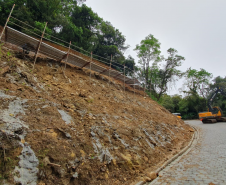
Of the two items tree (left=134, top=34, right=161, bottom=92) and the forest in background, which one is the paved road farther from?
tree (left=134, top=34, right=161, bottom=92)

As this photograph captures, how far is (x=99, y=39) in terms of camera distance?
21.9 m

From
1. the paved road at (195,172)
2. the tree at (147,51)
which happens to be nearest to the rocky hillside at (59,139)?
the paved road at (195,172)

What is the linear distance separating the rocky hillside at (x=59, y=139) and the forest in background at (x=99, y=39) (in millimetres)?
5183

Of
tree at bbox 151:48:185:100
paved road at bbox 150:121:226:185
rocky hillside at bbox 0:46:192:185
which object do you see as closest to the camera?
rocky hillside at bbox 0:46:192:185

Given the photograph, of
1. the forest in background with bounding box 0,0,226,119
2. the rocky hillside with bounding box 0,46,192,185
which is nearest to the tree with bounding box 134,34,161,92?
the forest in background with bounding box 0,0,226,119

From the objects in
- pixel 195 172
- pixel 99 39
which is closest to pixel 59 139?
pixel 195 172

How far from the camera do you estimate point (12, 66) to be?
20.3 feet

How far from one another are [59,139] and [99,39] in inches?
812

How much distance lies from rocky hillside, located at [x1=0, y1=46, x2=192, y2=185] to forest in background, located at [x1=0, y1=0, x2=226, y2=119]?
17.0 feet

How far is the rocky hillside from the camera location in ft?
9.80

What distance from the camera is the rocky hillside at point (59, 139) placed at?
2986mm

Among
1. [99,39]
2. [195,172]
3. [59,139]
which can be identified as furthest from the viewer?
[99,39]

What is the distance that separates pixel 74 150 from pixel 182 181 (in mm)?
3177

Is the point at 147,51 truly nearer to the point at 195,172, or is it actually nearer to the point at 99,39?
the point at 99,39
